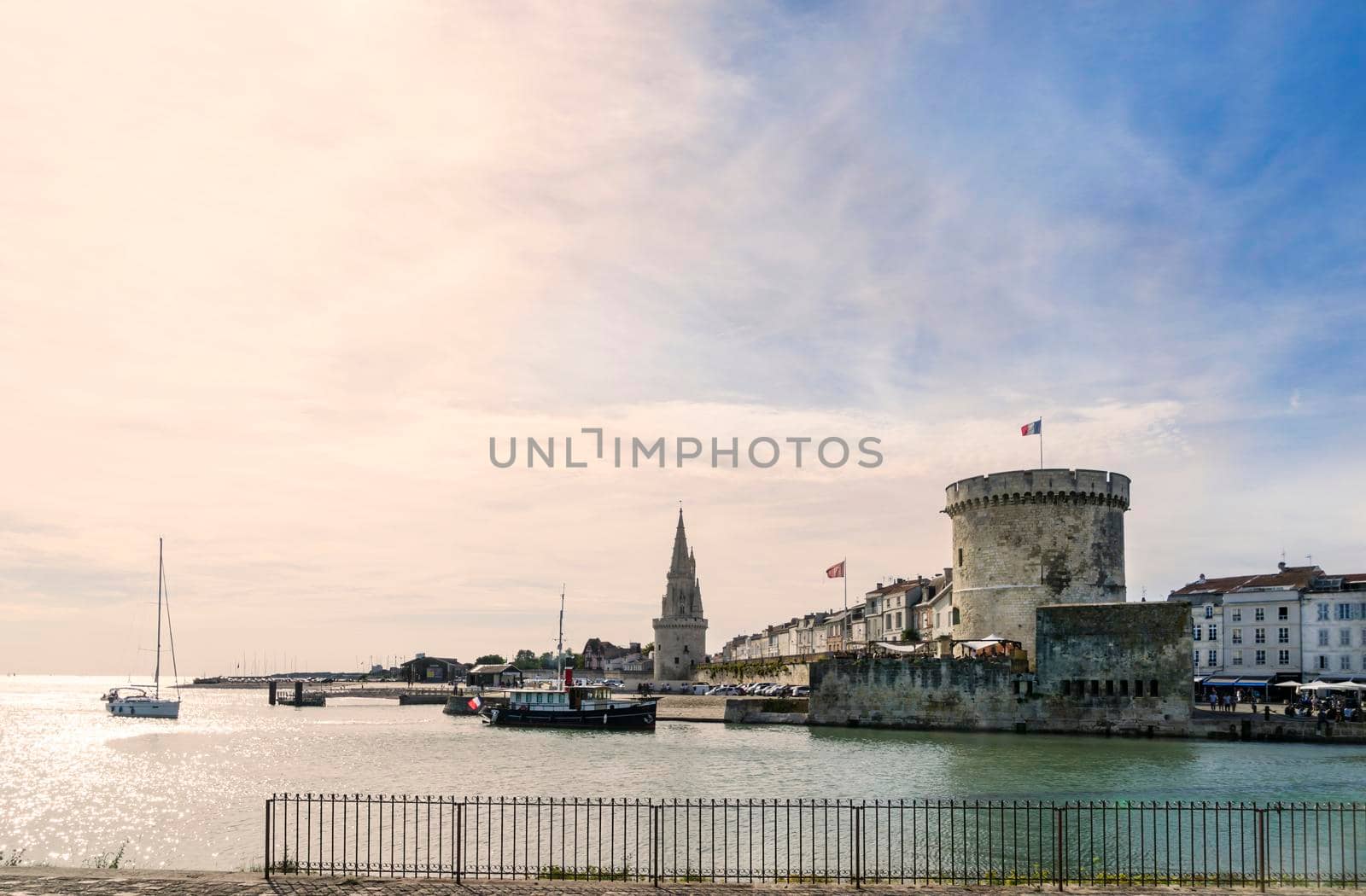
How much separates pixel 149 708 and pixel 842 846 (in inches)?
3691

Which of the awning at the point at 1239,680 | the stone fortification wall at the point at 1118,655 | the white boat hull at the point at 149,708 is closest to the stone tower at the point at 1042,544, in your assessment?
the stone fortification wall at the point at 1118,655

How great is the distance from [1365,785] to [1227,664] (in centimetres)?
4614

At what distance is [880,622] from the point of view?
106375 millimetres

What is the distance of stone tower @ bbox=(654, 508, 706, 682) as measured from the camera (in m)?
128

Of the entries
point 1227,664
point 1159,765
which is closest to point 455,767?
point 1159,765

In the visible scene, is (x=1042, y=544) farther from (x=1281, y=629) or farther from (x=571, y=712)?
(x=571, y=712)

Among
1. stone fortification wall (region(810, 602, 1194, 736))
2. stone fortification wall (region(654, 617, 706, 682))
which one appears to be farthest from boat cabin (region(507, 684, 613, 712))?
stone fortification wall (region(654, 617, 706, 682))

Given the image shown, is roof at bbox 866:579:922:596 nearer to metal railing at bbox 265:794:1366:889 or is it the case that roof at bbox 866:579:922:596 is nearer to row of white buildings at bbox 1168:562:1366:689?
row of white buildings at bbox 1168:562:1366:689

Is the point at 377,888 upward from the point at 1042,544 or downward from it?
downward

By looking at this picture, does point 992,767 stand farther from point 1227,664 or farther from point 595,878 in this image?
point 1227,664

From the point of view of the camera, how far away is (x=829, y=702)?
59.8 metres

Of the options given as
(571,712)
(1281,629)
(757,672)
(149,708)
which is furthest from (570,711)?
(149,708)

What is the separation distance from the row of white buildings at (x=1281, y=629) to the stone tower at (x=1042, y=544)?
12.1m

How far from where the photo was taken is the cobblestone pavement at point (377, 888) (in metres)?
14.5
